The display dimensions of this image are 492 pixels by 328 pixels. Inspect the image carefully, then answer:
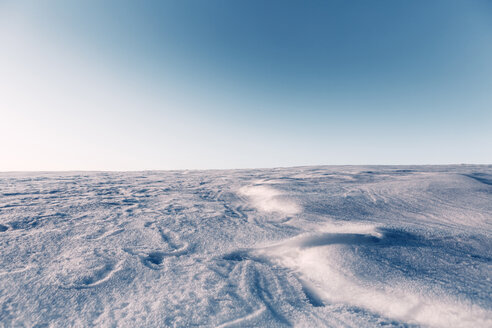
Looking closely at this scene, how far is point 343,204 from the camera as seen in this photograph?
11.8ft

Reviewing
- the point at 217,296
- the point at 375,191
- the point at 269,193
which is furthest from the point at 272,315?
the point at 375,191

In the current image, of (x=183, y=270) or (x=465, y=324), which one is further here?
(x=183, y=270)

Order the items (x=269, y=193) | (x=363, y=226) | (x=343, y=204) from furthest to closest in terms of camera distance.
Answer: (x=269, y=193) < (x=343, y=204) < (x=363, y=226)

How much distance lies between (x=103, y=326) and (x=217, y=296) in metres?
0.59

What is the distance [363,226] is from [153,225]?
226 centimetres

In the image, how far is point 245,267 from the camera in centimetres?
186

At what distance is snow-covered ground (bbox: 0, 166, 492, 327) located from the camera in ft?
4.30

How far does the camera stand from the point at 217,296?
1.48m

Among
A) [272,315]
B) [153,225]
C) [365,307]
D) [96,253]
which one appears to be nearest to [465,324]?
[365,307]

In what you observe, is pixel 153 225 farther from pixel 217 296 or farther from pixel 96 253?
pixel 217 296

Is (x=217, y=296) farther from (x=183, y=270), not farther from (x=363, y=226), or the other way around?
(x=363, y=226)

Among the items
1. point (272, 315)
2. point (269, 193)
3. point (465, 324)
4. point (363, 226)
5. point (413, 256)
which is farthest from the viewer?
point (269, 193)

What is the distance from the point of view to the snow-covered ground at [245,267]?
131 centimetres

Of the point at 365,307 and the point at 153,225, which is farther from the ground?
the point at 153,225
